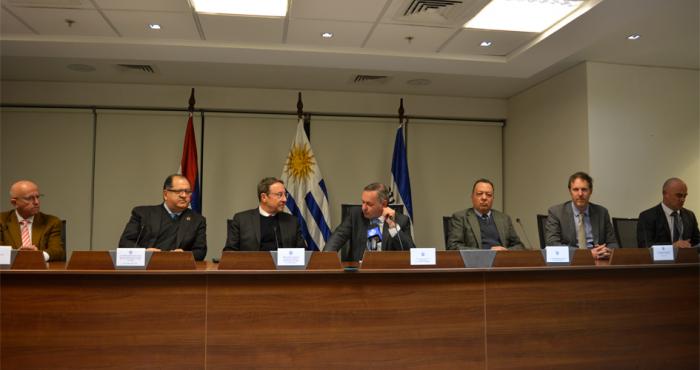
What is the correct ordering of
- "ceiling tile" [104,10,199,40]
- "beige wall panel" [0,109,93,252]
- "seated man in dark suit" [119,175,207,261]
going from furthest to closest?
1. "beige wall panel" [0,109,93,252]
2. "ceiling tile" [104,10,199,40]
3. "seated man in dark suit" [119,175,207,261]

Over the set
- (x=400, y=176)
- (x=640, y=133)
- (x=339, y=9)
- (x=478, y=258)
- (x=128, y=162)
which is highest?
(x=339, y=9)

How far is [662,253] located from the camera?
8.27 feet

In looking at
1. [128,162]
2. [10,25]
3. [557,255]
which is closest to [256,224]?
[557,255]

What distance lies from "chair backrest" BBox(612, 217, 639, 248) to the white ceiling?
1.45m

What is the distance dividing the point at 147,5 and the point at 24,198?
149 cm

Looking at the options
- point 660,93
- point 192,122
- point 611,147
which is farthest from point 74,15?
point 660,93

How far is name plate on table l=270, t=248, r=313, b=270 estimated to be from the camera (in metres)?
2.16

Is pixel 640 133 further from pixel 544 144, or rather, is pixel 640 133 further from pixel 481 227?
pixel 481 227

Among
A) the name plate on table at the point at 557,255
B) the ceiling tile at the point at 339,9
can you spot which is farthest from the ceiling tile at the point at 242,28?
the name plate on table at the point at 557,255

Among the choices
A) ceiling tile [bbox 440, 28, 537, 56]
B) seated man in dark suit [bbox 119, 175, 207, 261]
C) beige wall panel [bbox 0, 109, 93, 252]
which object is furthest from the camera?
beige wall panel [bbox 0, 109, 93, 252]

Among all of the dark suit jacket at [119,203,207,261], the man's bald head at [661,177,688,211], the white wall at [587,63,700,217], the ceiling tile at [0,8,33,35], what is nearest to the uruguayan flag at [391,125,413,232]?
the white wall at [587,63,700,217]

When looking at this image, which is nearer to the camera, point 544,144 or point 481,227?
point 481,227

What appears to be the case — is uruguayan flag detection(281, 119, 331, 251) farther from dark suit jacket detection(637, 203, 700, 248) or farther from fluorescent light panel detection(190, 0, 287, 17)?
dark suit jacket detection(637, 203, 700, 248)

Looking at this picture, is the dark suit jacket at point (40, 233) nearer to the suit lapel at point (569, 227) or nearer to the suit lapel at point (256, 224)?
the suit lapel at point (256, 224)
